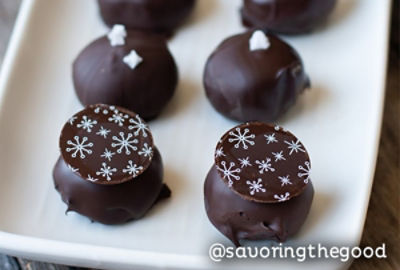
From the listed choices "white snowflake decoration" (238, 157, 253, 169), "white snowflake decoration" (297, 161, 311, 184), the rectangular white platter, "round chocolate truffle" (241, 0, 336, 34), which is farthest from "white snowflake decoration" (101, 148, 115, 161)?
"round chocolate truffle" (241, 0, 336, 34)

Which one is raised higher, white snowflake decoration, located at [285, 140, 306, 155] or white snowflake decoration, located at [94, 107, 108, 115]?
white snowflake decoration, located at [94, 107, 108, 115]

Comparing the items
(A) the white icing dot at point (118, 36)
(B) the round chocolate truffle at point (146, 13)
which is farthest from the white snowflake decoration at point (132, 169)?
(B) the round chocolate truffle at point (146, 13)

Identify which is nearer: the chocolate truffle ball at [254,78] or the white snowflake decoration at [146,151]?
the white snowflake decoration at [146,151]

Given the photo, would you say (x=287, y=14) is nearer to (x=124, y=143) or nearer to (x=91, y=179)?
(x=124, y=143)

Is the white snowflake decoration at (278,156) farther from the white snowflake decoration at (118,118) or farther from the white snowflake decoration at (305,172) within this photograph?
the white snowflake decoration at (118,118)

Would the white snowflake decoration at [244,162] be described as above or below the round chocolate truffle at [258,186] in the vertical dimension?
above

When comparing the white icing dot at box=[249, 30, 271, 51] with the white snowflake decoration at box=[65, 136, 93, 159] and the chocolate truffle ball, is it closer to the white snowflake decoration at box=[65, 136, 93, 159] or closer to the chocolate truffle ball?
the chocolate truffle ball
